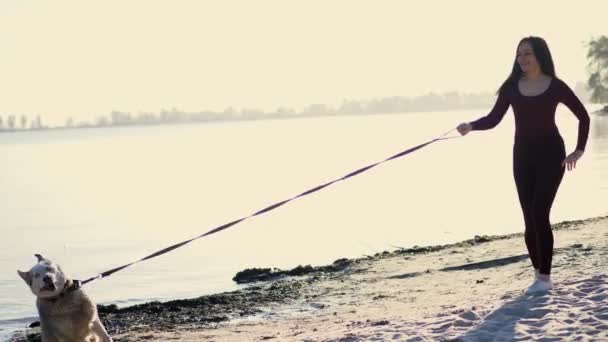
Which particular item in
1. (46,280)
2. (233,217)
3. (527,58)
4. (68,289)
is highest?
(527,58)

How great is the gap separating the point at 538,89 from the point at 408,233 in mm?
13120

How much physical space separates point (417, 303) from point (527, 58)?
342cm

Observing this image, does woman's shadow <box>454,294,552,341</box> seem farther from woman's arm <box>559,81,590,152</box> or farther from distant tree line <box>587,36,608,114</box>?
distant tree line <box>587,36,608,114</box>

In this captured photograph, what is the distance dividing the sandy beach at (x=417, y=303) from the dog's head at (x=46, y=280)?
2599 mm

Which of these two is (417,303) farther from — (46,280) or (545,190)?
(46,280)

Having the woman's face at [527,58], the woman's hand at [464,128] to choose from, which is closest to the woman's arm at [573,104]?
the woman's face at [527,58]

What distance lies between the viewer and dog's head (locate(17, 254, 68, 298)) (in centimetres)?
602

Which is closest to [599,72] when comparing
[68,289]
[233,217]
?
[233,217]

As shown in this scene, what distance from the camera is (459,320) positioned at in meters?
7.16

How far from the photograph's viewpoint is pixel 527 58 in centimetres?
718

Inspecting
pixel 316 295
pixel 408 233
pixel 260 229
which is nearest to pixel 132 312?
pixel 316 295

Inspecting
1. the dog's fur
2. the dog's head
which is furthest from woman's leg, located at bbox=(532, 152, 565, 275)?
the dog's head

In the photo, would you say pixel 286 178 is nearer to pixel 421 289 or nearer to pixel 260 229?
pixel 260 229

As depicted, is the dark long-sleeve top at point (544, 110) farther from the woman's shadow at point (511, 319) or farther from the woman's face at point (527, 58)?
the woman's shadow at point (511, 319)
